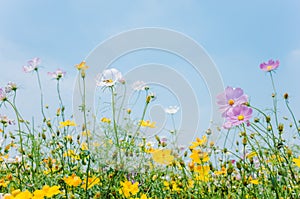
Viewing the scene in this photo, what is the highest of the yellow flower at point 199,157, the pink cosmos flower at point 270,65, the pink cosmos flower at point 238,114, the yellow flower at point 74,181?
the pink cosmos flower at point 270,65

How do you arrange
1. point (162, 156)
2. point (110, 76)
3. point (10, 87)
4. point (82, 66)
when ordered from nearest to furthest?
1. point (110, 76)
2. point (82, 66)
3. point (10, 87)
4. point (162, 156)

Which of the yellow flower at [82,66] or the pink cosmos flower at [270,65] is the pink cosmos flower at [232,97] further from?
the yellow flower at [82,66]

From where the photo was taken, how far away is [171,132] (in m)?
2.25

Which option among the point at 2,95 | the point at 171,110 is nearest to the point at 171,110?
the point at 171,110

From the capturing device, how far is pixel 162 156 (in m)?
1.99

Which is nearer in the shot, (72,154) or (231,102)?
(231,102)

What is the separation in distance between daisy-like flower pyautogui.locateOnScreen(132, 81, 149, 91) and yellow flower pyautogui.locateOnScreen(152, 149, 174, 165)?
39cm

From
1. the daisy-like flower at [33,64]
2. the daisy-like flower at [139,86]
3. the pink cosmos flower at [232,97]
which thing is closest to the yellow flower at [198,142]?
the daisy-like flower at [139,86]

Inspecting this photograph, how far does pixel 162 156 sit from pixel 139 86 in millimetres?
400

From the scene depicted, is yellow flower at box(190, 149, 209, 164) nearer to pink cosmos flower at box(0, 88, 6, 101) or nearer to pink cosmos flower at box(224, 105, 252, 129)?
pink cosmos flower at box(224, 105, 252, 129)

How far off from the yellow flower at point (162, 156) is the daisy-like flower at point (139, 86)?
387 mm

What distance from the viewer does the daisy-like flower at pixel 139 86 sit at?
1.77 meters

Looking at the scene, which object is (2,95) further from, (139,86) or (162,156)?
(162,156)

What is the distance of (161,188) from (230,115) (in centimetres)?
86
